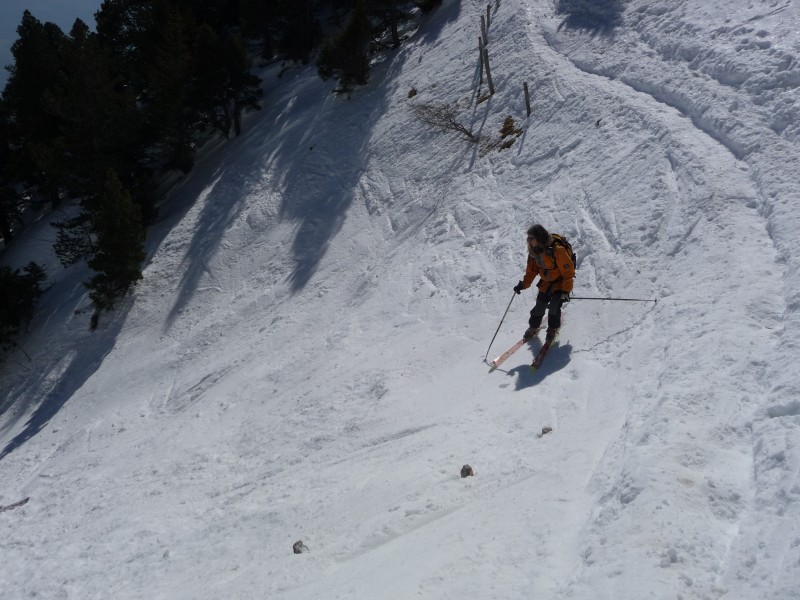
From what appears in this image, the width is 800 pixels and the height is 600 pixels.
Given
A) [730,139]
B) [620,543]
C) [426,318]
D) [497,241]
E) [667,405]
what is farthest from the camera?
[497,241]

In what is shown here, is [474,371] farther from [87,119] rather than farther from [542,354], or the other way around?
[87,119]

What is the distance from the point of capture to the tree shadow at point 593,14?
63.9ft

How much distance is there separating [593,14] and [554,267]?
49.4ft

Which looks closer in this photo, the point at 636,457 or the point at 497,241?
the point at 636,457

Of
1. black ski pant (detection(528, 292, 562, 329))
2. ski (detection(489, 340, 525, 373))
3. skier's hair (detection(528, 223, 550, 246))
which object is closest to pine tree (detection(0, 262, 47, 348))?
ski (detection(489, 340, 525, 373))

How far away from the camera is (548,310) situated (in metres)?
9.71

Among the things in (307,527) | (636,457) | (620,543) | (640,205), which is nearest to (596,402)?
(636,457)

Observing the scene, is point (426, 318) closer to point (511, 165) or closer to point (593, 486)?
point (511, 165)

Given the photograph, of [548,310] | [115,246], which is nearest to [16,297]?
[115,246]

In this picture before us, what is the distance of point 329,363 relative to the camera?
13148mm

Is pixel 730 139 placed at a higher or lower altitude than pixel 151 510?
lower

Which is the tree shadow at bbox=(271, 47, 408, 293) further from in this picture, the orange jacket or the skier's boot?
the orange jacket

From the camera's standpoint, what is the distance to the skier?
9250mm

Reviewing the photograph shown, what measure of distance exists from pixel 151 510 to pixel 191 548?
204 centimetres
